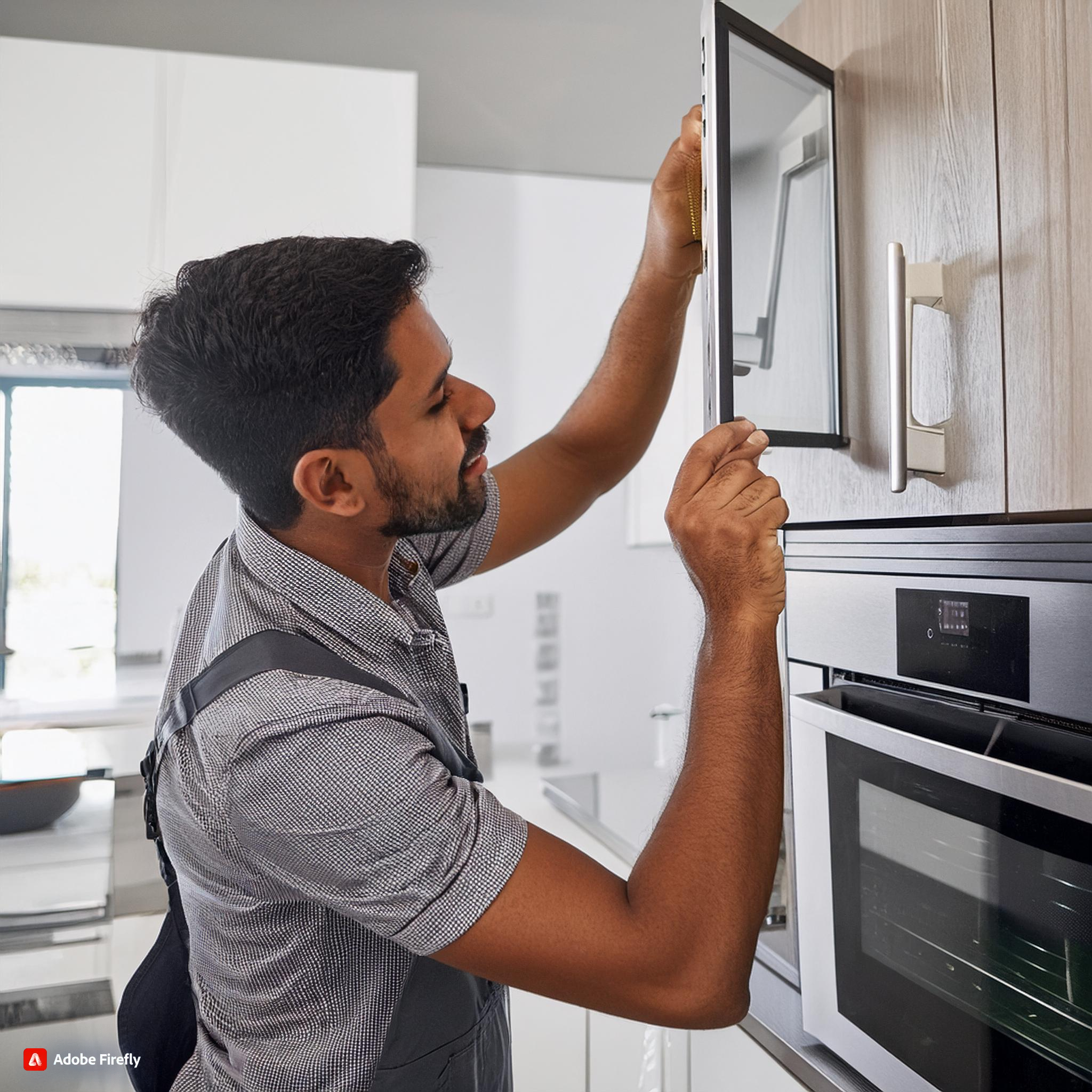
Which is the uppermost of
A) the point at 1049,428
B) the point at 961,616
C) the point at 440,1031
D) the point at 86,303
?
the point at 86,303

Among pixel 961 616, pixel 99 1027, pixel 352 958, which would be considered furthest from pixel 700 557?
pixel 99 1027

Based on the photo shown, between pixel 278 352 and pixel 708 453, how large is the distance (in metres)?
0.36

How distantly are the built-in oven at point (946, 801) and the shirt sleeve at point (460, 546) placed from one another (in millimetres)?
364

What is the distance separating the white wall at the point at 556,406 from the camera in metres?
3.00

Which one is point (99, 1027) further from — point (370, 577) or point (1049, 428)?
point (1049, 428)

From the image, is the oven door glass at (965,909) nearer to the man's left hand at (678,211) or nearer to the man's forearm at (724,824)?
the man's forearm at (724,824)

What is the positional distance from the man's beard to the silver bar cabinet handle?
1.18ft

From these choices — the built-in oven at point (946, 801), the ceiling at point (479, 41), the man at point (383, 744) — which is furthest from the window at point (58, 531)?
the built-in oven at point (946, 801)

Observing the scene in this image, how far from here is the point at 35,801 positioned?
1743mm

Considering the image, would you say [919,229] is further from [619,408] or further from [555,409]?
[555,409]

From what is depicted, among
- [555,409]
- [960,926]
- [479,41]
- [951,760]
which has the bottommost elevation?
[960,926]

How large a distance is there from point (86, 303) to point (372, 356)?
128 cm

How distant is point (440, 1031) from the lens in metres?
0.85

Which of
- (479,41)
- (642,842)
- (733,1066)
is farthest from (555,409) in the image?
(733,1066)
